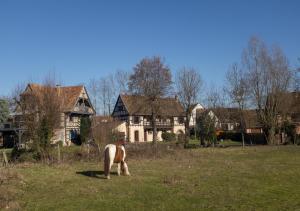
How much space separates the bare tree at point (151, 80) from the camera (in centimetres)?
5831

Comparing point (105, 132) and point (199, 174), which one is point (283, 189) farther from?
point (105, 132)

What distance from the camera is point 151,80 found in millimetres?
58688

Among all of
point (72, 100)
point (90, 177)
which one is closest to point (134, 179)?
point (90, 177)

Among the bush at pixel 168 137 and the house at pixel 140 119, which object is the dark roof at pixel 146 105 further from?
the bush at pixel 168 137

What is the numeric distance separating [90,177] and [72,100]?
4775 cm

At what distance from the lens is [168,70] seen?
59.6 m

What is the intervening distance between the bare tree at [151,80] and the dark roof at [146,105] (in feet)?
3.35

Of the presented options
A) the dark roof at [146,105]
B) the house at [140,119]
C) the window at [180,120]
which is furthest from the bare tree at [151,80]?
the window at [180,120]

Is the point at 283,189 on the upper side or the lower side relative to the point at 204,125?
lower

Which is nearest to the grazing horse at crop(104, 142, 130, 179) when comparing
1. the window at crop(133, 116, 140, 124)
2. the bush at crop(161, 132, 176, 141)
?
the bush at crop(161, 132, 176, 141)

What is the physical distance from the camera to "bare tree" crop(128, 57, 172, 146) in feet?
191

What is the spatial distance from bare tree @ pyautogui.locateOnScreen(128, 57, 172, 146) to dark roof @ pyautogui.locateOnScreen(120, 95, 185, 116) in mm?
1021

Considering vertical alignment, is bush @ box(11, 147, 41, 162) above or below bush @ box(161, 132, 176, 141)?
below

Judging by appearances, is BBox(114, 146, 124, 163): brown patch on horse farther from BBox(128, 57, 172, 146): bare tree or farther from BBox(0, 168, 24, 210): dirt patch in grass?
BBox(128, 57, 172, 146): bare tree
